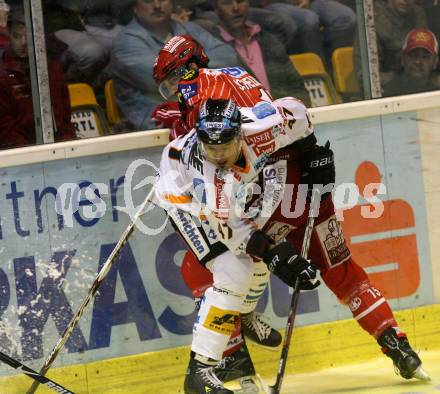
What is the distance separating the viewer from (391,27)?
243 inches

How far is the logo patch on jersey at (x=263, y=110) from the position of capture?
16.0ft

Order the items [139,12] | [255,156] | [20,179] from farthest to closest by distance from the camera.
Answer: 1. [139,12]
2. [20,179]
3. [255,156]

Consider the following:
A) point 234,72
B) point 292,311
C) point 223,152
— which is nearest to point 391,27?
point 234,72

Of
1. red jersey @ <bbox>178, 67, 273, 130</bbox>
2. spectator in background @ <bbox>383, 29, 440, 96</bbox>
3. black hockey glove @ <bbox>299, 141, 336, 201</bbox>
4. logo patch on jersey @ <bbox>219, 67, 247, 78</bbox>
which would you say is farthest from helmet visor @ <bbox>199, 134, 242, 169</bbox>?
spectator in background @ <bbox>383, 29, 440, 96</bbox>

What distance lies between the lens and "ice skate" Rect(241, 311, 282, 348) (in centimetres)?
550

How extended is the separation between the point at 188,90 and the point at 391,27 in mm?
1508

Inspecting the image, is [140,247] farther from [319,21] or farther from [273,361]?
[319,21]

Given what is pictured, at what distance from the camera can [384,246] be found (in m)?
5.94

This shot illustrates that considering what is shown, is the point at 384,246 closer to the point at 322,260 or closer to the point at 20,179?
the point at 322,260

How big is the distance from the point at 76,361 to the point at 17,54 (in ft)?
4.60

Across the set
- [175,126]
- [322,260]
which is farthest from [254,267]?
[175,126]

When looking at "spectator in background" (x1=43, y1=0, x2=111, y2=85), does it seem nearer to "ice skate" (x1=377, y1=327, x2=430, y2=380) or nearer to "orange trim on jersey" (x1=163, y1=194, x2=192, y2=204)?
"orange trim on jersey" (x1=163, y1=194, x2=192, y2=204)

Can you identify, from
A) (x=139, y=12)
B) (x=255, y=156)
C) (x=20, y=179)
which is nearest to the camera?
(x=255, y=156)

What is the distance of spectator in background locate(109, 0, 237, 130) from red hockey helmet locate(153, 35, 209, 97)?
0.34 m
